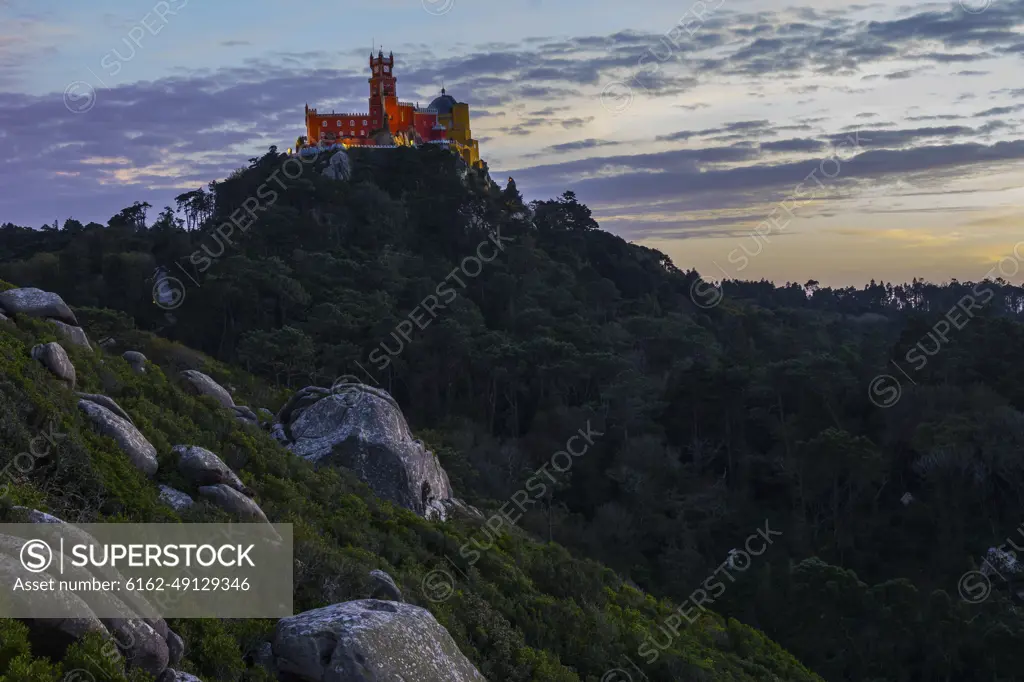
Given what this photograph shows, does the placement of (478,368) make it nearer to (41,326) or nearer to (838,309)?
(41,326)

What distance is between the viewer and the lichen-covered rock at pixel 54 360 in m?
11.5

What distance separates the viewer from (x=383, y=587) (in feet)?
Result: 31.8

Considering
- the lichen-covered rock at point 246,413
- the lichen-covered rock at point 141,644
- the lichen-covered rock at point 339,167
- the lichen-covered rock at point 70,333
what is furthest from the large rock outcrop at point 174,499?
the lichen-covered rock at point 339,167

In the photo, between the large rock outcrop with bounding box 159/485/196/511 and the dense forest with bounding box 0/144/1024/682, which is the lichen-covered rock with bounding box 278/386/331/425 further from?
the large rock outcrop with bounding box 159/485/196/511

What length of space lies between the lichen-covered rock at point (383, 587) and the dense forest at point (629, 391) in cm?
581

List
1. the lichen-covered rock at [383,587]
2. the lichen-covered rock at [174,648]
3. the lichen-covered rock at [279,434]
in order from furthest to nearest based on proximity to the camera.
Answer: the lichen-covered rock at [279,434] → the lichen-covered rock at [383,587] → the lichen-covered rock at [174,648]

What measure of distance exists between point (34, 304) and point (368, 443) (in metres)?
6.53

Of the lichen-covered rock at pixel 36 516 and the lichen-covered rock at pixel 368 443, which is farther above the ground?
the lichen-covered rock at pixel 36 516

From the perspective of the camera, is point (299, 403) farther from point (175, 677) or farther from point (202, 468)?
point (175, 677)

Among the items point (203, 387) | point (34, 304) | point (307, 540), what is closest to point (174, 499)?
point (307, 540)

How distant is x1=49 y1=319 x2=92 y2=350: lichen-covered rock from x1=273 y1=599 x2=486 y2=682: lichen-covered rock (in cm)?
873

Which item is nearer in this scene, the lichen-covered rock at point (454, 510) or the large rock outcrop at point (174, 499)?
the large rock outcrop at point (174, 499)

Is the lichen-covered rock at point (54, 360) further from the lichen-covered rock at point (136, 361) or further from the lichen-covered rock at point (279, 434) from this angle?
the lichen-covered rock at point (279, 434)

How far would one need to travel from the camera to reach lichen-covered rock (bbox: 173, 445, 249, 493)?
35.0 ft
